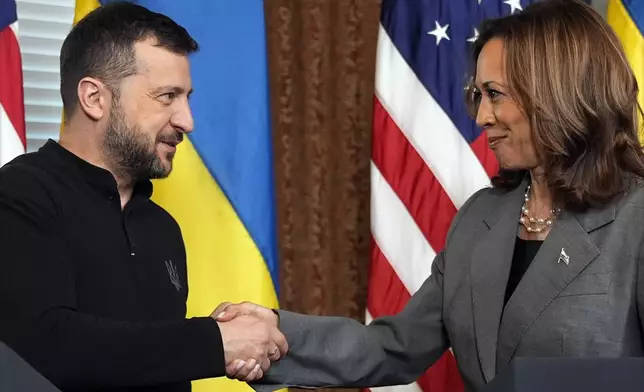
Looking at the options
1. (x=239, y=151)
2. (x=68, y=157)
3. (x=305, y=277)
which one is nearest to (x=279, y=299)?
(x=305, y=277)

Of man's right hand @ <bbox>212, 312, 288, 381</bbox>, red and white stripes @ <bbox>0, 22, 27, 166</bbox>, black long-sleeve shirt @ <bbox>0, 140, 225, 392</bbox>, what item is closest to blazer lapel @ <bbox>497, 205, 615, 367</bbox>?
man's right hand @ <bbox>212, 312, 288, 381</bbox>

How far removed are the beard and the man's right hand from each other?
1.00ft

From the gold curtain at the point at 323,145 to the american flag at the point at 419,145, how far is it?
0.56 feet

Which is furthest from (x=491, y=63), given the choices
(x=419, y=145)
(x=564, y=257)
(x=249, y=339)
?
(x=249, y=339)

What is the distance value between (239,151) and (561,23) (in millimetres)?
821

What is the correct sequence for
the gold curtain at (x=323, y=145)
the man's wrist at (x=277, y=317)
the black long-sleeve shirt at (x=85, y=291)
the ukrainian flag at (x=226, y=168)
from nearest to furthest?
the black long-sleeve shirt at (x=85, y=291)
the man's wrist at (x=277, y=317)
the ukrainian flag at (x=226, y=168)
the gold curtain at (x=323, y=145)

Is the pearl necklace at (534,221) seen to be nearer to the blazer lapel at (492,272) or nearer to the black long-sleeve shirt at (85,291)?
the blazer lapel at (492,272)

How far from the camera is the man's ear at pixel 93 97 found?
1.64 metres

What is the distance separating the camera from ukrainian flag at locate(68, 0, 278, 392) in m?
2.16

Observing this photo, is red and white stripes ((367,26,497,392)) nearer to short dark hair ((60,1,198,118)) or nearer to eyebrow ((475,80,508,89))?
eyebrow ((475,80,508,89))

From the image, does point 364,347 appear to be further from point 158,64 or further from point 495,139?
point 158,64

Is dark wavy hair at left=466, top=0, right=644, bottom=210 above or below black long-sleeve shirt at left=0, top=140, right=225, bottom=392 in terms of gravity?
above

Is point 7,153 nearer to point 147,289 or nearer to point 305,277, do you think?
point 147,289

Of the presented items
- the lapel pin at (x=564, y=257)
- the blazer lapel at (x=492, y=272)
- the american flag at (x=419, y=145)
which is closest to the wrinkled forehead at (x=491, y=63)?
the blazer lapel at (x=492, y=272)
